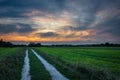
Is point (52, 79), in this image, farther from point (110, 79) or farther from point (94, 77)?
point (110, 79)

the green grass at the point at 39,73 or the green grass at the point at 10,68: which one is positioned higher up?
the green grass at the point at 10,68

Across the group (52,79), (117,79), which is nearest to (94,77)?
(117,79)

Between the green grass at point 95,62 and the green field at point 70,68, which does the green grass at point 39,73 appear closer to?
the green field at point 70,68

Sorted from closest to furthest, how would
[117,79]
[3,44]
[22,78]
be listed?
[117,79] → [22,78] → [3,44]

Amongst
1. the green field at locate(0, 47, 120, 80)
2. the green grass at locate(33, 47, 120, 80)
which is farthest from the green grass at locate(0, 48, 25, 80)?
the green grass at locate(33, 47, 120, 80)

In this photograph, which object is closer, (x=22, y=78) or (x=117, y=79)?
(x=117, y=79)

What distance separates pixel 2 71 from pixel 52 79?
17.0ft

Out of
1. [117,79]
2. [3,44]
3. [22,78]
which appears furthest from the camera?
[3,44]

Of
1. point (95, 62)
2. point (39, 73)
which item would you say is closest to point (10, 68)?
point (39, 73)

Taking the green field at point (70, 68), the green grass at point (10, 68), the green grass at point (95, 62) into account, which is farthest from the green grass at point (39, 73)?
the green grass at point (95, 62)

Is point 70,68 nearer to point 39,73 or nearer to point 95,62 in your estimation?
point 39,73

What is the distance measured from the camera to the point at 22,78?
55.9ft

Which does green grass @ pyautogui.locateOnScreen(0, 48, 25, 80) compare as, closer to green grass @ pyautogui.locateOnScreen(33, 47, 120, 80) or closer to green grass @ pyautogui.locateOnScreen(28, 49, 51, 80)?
green grass @ pyautogui.locateOnScreen(28, 49, 51, 80)

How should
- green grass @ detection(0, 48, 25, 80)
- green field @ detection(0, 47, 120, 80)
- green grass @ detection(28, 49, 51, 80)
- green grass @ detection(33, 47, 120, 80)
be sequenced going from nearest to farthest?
1. green field @ detection(0, 47, 120, 80)
2. green grass @ detection(28, 49, 51, 80)
3. green grass @ detection(0, 48, 25, 80)
4. green grass @ detection(33, 47, 120, 80)
